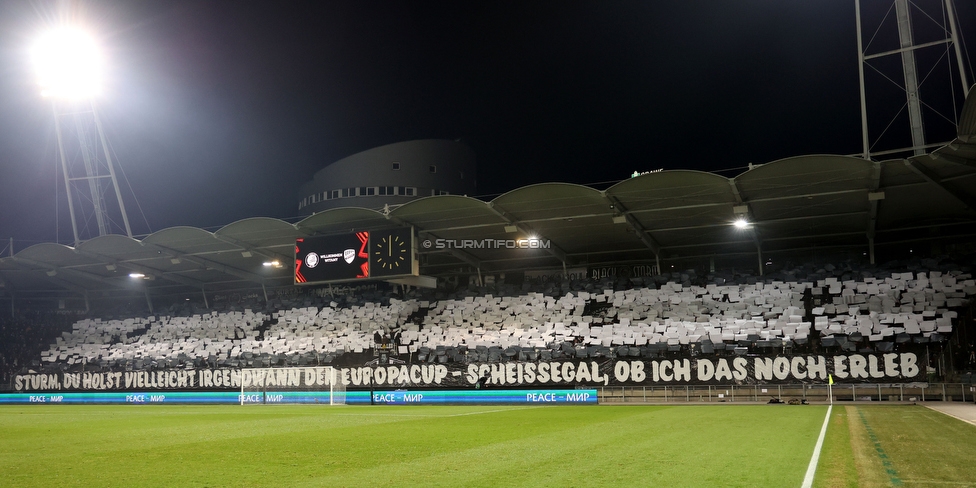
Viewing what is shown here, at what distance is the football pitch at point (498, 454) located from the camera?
7.82 m

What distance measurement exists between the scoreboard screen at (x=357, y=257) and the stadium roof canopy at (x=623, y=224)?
0.82 metres

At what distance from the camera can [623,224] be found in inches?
1323

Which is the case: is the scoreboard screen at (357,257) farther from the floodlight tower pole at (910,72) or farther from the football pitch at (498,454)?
the floodlight tower pole at (910,72)

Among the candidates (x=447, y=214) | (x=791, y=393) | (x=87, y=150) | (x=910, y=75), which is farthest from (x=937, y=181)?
(x=87, y=150)

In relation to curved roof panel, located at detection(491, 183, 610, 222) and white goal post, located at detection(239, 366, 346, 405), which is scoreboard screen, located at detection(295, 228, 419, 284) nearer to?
white goal post, located at detection(239, 366, 346, 405)

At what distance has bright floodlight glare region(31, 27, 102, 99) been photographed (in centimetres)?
3656

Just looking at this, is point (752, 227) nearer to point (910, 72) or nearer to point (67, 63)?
point (910, 72)

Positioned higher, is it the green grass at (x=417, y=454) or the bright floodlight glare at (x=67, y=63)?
the bright floodlight glare at (x=67, y=63)

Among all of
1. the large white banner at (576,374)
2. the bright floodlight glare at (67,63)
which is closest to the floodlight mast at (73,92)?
the bright floodlight glare at (67,63)

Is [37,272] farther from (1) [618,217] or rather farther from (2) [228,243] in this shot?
(1) [618,217]

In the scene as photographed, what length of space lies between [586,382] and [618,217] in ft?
23.9

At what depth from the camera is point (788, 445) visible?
36.2 feet

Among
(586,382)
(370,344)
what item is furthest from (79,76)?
(586,382)

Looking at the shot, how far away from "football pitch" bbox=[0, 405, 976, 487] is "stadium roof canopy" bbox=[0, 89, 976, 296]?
1116 cm
